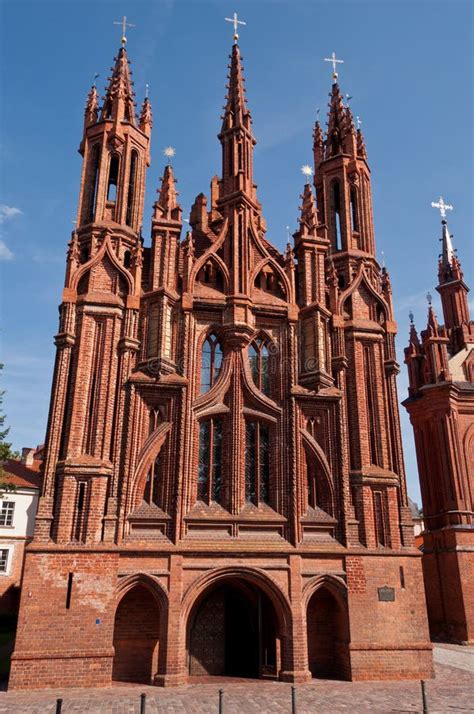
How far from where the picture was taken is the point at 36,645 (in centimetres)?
1670

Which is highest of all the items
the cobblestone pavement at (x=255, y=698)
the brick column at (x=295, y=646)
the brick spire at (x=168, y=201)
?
the brick spire at (x=168, y=201)

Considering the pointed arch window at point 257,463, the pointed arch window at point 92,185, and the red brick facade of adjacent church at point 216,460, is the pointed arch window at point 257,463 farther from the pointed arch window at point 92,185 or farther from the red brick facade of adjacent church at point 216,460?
the pointed arch window at point 92,185

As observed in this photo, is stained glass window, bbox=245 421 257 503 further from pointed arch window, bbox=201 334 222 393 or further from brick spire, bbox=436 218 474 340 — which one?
brick spire, bbox=436 218 474 340

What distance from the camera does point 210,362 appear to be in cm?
2184

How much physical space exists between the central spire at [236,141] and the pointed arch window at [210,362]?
6.15 m

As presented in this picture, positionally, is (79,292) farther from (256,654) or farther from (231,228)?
(256,654)

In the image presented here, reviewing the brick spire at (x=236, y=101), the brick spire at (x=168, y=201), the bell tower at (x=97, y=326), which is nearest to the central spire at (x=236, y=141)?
the brick spire at (x=236, y=101)

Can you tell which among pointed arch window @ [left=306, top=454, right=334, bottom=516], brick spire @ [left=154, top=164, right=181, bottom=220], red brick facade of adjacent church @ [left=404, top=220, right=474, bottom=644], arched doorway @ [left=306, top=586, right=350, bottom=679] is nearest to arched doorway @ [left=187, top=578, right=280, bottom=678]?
arched doorway @ [left=306, top=586, right=350, bottom=679]

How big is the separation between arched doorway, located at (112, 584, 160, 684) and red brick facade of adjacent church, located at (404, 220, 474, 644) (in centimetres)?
1869

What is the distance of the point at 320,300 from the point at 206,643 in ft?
41.1

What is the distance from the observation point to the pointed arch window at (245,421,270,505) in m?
20.4

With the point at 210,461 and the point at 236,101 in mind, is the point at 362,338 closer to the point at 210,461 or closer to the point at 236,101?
the point at 210,461

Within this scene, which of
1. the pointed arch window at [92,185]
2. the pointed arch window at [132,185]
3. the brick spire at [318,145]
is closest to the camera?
the pointed arch window at [92,185]

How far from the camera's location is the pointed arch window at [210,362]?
70.6 feet
